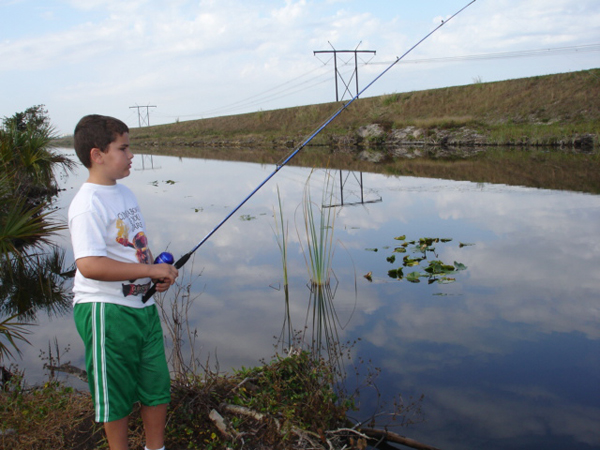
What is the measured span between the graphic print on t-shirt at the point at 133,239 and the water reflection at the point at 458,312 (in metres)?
1.95

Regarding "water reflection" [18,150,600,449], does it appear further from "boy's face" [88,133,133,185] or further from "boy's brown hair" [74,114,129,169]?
"boy's brown hair" [74,114,129,169]

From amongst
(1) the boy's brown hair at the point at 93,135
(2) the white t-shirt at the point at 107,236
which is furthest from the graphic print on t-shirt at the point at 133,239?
(1) the boy's brown hair at the point at 93,135

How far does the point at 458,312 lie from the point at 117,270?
3869mm

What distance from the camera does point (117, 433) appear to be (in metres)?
2.48

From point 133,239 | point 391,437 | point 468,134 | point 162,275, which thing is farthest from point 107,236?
point 468,134

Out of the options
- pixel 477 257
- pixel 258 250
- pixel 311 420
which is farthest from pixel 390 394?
pixel 258 250

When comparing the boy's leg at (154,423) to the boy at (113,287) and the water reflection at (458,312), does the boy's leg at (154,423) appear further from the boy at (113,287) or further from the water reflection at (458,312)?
the water reflection at (458,312)

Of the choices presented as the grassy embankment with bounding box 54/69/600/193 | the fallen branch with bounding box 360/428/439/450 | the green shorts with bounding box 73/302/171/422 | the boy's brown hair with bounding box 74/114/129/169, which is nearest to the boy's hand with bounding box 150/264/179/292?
the green shorts with bounding box 73/302/171/422

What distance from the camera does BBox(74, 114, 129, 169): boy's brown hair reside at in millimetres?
2480

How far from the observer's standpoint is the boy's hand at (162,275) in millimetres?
2458

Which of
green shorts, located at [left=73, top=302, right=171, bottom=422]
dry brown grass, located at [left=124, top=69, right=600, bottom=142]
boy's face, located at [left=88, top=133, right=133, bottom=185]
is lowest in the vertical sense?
green shorts, located at [left=73, top=302, right=171, bottom=422]

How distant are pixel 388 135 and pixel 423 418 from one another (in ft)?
112

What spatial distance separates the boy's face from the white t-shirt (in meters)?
0.04

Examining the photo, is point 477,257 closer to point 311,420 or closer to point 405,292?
point 405,292
